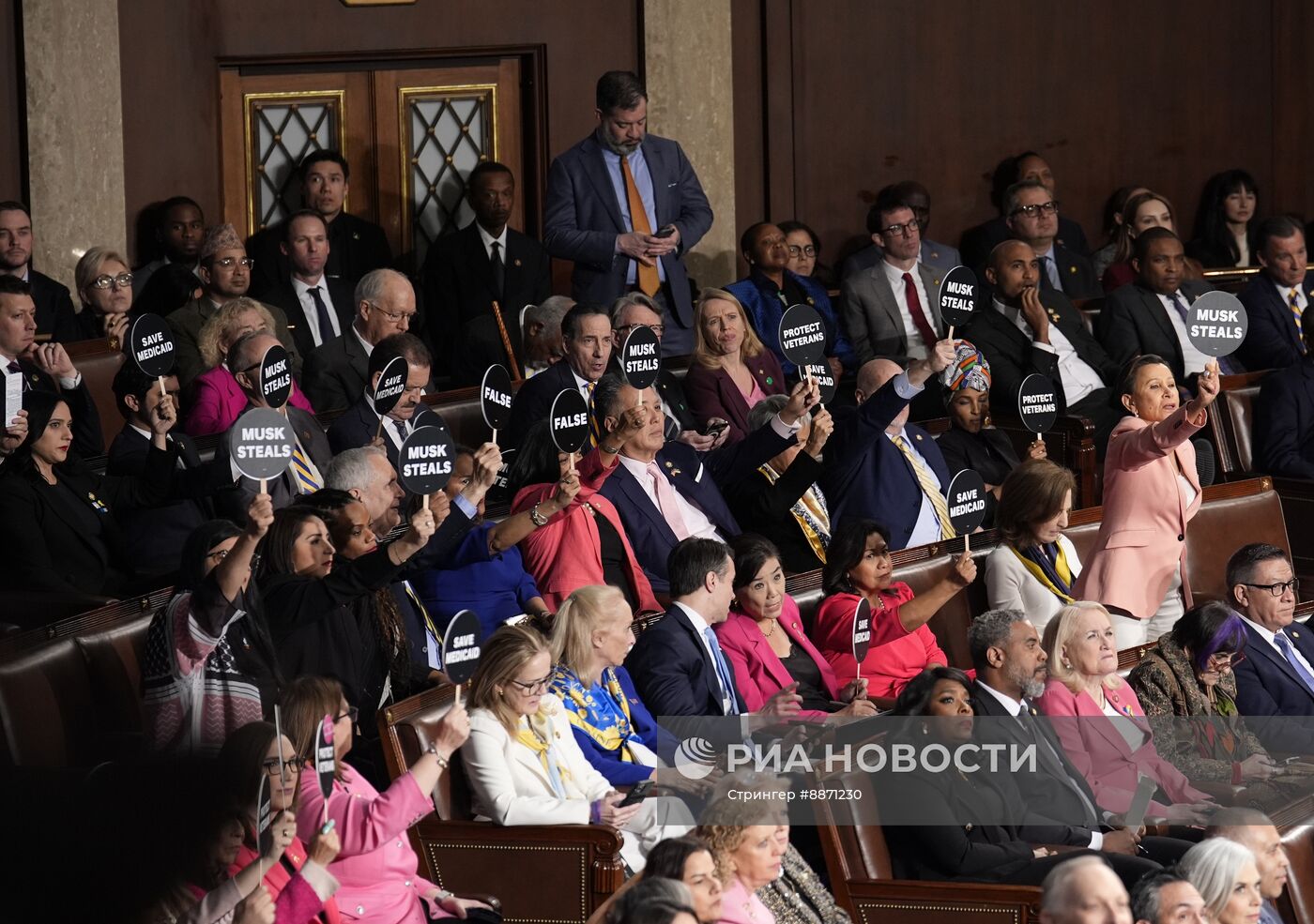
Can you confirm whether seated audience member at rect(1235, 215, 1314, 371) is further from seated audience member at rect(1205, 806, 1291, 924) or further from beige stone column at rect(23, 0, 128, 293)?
beige stone column at rect(23, 0, 128, 293)

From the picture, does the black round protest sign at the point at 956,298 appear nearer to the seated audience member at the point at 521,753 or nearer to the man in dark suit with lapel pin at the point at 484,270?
the man in dark suit with lapel pin at the point at 484,270

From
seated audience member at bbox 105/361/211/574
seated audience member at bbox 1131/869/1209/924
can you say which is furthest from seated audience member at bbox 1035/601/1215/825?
seated audience member at bbox 105/361/211/574

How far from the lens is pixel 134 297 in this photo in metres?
6.63

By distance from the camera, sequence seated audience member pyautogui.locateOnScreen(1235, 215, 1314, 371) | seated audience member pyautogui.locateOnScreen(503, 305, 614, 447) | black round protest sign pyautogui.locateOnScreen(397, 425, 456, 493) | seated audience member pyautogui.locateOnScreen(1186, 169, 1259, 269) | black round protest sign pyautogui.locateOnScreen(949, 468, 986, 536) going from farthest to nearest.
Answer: seated audience member pyautogui.locateOnScreen(1186, 169, 1259, 269)
seated audience member pyautogui.locateOnScreen(1235, 215, 1314, 371)
seated audience member pyautogui.locateOnScreen(503, 305, 614, 447)
black round protest sign pyautogui.locateOnScreen(949, 468, 986, 536)
black round protest sign pyautogui.locateOnScreen(397, 425, 456, 493)

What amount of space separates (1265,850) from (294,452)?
2572 mm

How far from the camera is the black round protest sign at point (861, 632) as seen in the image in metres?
4.40

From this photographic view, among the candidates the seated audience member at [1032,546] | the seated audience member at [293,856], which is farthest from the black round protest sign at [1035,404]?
the seated audience member at [293,856]

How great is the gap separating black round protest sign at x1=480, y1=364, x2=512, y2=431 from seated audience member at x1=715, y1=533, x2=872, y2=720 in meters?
0.73

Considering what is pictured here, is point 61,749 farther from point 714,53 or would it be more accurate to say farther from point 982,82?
point 982,82

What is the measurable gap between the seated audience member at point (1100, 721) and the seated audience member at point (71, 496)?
2330 millimetres

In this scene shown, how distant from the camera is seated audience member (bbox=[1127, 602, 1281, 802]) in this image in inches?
170

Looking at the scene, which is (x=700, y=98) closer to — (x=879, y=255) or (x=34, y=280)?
(x=879, y=255)

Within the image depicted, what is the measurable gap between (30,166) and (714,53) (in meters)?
3.17

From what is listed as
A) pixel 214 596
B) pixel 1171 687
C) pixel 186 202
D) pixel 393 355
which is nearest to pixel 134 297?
pixel 186 202
